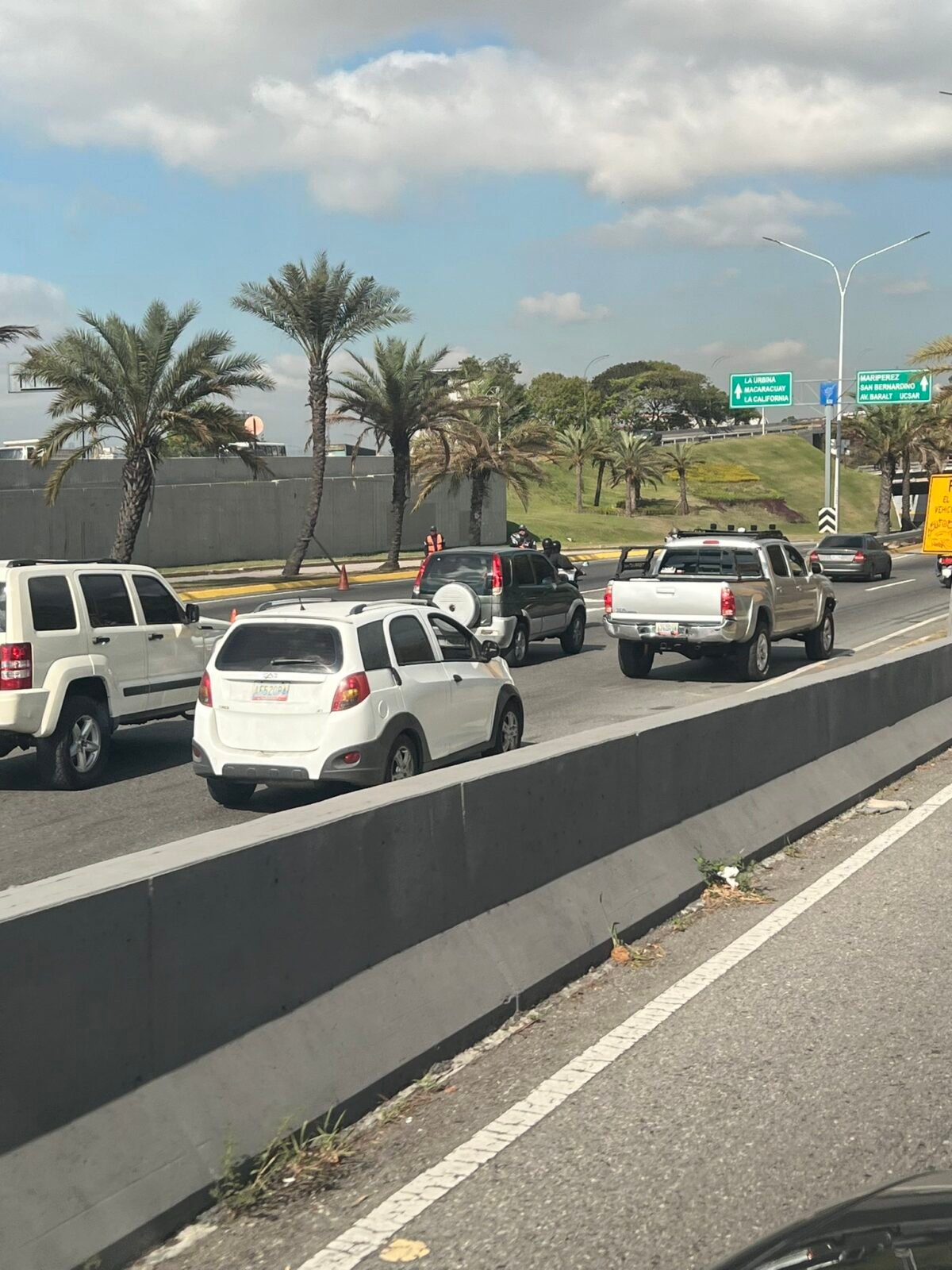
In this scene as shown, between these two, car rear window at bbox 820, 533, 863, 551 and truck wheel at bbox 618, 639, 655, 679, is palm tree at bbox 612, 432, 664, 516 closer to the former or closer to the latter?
car rear window at bbox 820, 533, 863, 551

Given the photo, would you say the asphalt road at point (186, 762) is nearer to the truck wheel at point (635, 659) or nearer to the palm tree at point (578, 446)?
the truck wheel at point (635, 659)

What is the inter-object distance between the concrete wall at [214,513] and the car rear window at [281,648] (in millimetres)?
34907

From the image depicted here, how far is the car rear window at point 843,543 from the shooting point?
45.9 m

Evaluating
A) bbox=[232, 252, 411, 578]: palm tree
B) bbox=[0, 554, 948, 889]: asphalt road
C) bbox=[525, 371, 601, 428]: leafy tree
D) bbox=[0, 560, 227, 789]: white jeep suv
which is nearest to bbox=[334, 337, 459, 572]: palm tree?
bbox=[232, 252, 411, 578]: palm tree

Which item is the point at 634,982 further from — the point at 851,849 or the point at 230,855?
the point at 851,849

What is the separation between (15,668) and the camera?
12.5m

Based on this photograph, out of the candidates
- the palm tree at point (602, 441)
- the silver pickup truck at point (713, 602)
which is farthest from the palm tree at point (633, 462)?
the silver pickup truck at point (713, 602)

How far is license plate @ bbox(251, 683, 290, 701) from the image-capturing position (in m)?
11.2

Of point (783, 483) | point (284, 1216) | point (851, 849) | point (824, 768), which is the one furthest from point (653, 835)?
point (783, 483)

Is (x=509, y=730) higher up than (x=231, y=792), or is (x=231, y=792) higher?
(x=509, y=730)

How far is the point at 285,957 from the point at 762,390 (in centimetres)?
5914

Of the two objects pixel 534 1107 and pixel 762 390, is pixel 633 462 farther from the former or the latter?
pixel 534 1107

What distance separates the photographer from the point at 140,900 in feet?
14.5

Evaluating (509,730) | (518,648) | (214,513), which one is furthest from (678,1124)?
(214,513)
